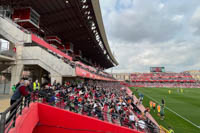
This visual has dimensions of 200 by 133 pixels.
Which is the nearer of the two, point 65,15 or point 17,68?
point 17,68

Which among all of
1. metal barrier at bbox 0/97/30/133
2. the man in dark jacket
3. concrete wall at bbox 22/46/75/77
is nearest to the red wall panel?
metal barrier at bbox 0/97/30/133

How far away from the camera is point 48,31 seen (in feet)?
82.5

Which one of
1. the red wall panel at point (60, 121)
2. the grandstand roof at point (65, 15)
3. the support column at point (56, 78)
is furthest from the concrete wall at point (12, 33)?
the red wall panel at point (60, 121)

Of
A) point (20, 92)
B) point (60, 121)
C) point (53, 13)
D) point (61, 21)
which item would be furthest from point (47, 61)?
point (61, 21)

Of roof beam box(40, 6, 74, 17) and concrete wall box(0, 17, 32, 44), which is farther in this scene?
roof beam box(40, 6, 74, 17)

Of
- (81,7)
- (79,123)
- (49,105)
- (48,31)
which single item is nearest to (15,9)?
(48,31)

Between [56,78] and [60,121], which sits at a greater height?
[56,78]

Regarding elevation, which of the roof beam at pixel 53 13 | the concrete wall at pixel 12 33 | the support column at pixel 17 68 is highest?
the roof beam at pixel 53 13

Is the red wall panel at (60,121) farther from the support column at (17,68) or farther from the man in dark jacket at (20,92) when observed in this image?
the support column at (17,68)

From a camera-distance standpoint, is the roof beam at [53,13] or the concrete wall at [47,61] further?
the roof beam at [53,13]

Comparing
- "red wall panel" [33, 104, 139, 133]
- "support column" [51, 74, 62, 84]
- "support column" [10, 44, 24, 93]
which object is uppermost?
"support column" [10, 44, 24, 93]

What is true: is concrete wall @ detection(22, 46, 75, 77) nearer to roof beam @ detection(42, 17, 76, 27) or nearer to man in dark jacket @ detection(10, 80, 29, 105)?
man in dark jacket @ detection(10, 80, 29, 105)

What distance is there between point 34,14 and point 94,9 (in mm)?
9449

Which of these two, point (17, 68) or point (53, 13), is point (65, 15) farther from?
point (17, 68)
